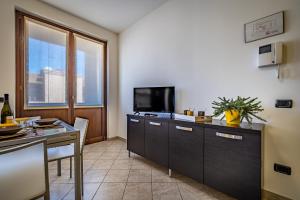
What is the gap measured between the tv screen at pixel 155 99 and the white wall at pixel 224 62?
0.62 ft

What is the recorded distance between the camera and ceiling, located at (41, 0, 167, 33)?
2.84m

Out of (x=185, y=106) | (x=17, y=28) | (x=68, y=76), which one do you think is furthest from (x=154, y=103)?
(x=17, y=28)

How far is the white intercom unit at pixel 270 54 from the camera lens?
1539 mm

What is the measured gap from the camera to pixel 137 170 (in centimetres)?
235

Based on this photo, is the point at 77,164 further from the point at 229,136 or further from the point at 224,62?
the point at 224,62

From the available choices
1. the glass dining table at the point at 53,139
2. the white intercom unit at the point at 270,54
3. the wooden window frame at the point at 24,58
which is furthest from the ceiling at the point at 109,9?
the glass dining table at the point at 53,139

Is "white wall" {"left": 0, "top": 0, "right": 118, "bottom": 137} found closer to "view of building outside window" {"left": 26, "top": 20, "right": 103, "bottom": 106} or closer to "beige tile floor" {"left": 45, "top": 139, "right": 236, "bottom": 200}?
"view of building outside window" {"left": 26, "top": 20, "right": 103, "bottom": 106}

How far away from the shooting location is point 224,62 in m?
2.03

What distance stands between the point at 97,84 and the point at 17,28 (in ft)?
5.84

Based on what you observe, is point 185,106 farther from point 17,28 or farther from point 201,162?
point 17,28

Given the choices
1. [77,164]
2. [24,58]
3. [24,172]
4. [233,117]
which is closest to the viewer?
[24,172]

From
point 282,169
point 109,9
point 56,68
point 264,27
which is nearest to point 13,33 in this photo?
point 56,68

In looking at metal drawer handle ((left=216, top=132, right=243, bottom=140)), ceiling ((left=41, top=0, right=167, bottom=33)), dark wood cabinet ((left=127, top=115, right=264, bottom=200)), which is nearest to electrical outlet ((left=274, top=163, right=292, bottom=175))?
dark wood cabinet ((left=127, top=115, right=264, bottom=200))

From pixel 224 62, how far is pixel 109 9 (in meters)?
2.43
